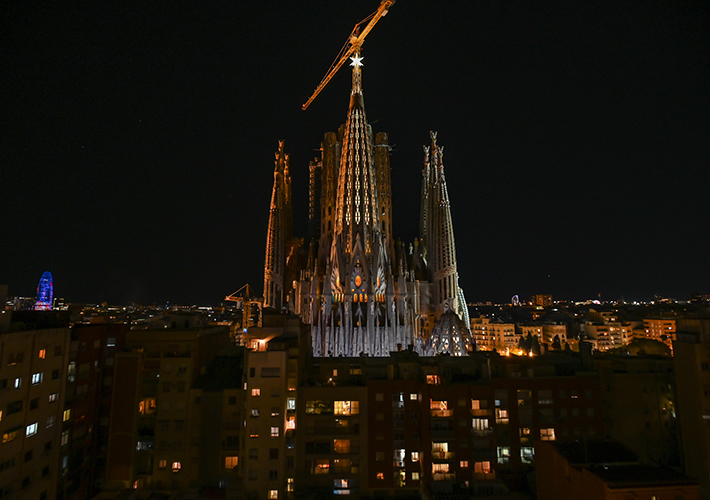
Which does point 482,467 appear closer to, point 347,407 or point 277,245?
point 347,407

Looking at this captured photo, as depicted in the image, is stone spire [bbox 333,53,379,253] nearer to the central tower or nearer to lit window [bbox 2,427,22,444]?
the central tower

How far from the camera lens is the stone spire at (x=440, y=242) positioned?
55.5 m

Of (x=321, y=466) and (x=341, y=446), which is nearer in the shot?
(x=321, y=466)

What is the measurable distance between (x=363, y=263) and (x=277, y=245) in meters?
14.1

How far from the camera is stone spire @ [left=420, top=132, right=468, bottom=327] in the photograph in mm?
55487

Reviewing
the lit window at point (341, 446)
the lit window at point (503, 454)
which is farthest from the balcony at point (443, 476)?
the lit window at point (341, 446)

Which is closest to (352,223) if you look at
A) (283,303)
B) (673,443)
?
(283,303)

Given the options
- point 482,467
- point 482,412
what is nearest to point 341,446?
point 482,467

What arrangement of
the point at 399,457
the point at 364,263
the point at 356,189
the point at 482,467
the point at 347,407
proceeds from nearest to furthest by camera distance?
the point at 482,467 → the point at 399,457 → the point at 347,407 → the point at 364,263 → the point at 356,189

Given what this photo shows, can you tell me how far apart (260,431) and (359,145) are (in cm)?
3990

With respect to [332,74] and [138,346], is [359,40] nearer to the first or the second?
[332,74]

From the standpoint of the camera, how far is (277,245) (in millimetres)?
59938

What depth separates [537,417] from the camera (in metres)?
26.2

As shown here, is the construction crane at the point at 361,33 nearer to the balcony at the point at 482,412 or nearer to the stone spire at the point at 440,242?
the stone spire at the point at 440,242
